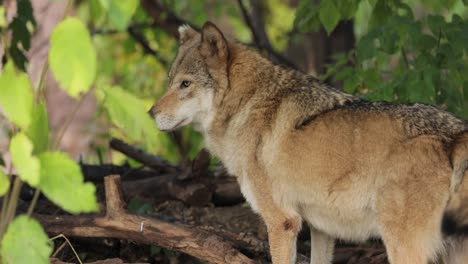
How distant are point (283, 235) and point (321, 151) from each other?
63 centimetres

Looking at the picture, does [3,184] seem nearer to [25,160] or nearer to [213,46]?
[25,160]

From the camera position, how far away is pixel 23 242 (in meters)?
3.36

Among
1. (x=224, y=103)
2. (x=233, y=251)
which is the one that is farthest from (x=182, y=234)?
(x=224, y=103)

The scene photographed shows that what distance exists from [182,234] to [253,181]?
0.67 metres

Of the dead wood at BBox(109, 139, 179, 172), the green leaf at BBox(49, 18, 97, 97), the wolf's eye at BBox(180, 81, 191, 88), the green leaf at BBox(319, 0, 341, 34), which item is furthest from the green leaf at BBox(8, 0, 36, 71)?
the green leaf at BBox(49, 18, 97, 97)

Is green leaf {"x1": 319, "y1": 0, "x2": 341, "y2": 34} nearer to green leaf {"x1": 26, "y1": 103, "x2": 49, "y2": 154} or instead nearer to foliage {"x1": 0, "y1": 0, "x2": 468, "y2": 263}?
foliage {"x1": 0, "y1": 0, "x2": 468, "y2": 263}

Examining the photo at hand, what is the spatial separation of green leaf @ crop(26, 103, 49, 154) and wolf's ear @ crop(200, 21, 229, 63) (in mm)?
2535

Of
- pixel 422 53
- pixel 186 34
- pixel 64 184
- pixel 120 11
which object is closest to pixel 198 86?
pixel 186 34

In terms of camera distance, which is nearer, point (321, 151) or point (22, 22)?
point (321, 151)

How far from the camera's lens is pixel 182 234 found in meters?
6.00

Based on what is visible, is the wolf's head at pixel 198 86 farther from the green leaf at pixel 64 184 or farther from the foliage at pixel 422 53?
the green leaf at pixel 64 184

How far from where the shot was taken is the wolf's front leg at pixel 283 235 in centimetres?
567

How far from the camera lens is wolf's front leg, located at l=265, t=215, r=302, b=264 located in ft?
18.6

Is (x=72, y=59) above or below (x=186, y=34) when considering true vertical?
above
